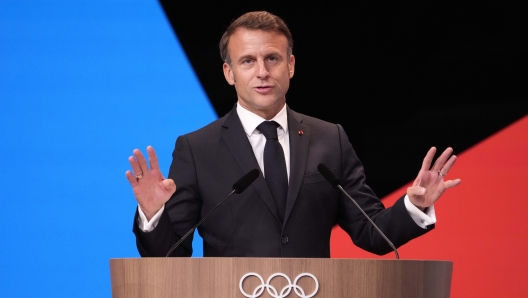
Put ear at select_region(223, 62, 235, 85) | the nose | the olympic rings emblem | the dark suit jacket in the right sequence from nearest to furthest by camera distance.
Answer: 1. the olympic rings emblem
2. the dark suit jacket
3. the nose
4. ear at select_region(223, 62, 235, 85)

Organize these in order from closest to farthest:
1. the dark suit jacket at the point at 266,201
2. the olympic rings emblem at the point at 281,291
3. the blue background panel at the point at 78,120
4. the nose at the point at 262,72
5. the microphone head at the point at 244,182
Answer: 1. the olympic rings emblem at the point at 281,291
2. the microphone head at the point at 244,182
3. the dark suit jacket at the point at 266,201
4. the nose at the point at 262,72
5. the blue background panel at the point at 78,120

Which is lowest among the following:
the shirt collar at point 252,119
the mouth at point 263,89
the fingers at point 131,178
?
the fingers at point 131,178

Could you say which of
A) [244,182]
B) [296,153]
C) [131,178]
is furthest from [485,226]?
[131,178]

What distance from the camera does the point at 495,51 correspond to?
3.55 m

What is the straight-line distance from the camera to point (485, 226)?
11.4 ft

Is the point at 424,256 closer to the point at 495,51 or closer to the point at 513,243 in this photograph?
Result: the point at 513,243

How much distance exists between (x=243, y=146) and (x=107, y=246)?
3.54ft

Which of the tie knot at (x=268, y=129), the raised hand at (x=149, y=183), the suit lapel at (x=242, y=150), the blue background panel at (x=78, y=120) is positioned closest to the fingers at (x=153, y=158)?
the raised hand at (x=149, y=183)

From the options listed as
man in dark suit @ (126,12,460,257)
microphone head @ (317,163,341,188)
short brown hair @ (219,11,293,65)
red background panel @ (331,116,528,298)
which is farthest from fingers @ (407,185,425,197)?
red background panel @ (331,116,528,298)

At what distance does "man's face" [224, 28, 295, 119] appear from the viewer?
2.54 m

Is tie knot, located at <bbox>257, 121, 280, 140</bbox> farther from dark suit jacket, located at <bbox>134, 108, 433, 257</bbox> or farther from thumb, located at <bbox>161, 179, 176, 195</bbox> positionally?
thumb, located at <bbox>161, 179, 176, 195</bbox>

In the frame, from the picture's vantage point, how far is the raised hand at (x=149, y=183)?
6.61ft

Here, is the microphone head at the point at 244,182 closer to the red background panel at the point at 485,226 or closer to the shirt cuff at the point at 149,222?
the shirt cuff at the point at 149,222

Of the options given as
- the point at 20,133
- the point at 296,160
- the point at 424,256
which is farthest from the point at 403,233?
the point at 20,133
